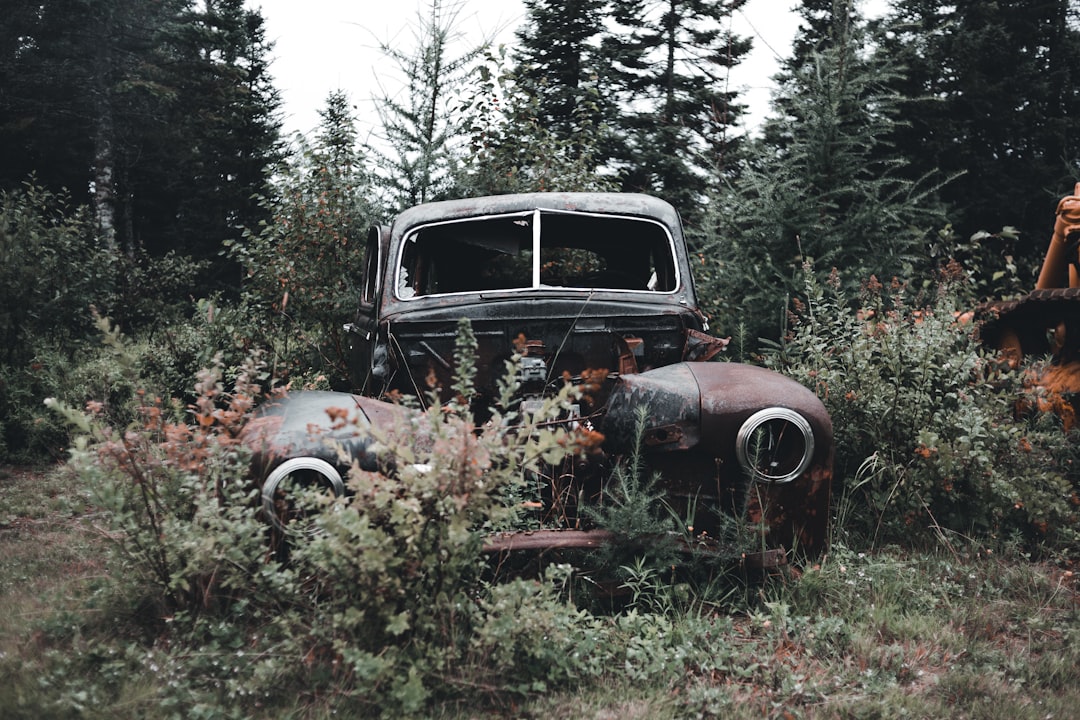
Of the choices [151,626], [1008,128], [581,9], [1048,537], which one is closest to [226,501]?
[151,626]

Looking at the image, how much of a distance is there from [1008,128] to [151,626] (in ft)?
71.3

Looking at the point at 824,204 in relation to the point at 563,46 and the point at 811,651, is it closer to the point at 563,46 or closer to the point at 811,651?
the point at 811,651

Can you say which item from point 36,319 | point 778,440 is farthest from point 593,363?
point 36,319

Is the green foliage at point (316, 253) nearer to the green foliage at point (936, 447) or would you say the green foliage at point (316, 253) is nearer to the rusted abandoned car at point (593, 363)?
the rusted abandoned car at point (593, 363)

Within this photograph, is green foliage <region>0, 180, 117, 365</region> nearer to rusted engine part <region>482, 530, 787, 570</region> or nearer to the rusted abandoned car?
the rusted abandoned car

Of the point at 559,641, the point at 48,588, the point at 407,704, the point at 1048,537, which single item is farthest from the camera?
the point at 1048,537

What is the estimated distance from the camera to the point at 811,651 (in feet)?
9.48

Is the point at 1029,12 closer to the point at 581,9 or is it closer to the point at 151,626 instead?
the point at 581,9

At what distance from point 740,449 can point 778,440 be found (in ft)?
0.59

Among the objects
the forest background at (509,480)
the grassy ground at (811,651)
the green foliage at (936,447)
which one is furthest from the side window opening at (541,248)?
the grassy ground at (811,651)

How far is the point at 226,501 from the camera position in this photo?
9.46 feet

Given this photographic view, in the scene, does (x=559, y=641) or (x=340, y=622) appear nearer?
(x=340, y=622)

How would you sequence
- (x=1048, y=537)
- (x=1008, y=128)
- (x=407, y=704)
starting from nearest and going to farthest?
(x=407, y=704) < (x=1048, y=537) < (x=1008, y=128)

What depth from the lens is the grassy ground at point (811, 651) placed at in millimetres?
2457
